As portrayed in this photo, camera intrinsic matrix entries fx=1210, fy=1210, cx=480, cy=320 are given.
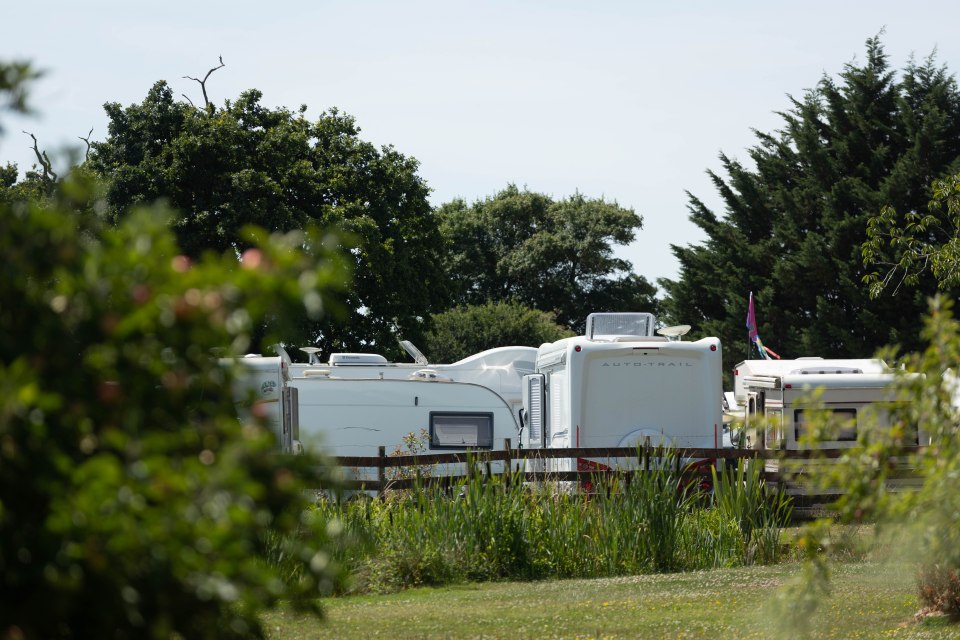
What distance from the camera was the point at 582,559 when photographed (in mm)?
11695

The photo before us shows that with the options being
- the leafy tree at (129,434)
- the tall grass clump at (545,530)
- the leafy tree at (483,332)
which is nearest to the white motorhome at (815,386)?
the tall grass clump at (545,530)

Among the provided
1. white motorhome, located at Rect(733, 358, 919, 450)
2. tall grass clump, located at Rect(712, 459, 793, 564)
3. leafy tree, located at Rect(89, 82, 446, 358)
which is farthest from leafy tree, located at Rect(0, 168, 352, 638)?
leafy tree, located at Rect(89, 82, 446, 358)

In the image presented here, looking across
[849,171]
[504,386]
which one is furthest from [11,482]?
[849,171]

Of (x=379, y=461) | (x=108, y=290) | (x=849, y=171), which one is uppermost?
(x=849, y=171)

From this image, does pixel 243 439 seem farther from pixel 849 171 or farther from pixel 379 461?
pixel 849 171

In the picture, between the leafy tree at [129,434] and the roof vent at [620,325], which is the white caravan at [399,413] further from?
the leafy tree at [129,434]

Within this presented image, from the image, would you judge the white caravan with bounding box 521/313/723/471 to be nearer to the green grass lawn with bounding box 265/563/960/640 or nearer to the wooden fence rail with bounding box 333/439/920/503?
the wooden fence rail with bounding box 333/439/920/503

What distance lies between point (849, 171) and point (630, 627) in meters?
30.4

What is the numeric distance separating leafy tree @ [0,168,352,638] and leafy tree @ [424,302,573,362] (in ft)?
159

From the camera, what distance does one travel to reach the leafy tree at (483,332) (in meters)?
51.4

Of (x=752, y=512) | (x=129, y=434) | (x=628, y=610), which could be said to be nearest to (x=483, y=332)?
(x=752, y=512)

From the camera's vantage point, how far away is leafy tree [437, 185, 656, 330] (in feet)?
193

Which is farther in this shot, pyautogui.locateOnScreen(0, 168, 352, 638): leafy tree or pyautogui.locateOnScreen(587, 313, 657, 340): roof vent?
pyautogui.locateOnScreen(587, 313, 657, 340): roof vent

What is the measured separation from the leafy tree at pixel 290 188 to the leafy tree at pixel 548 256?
21570 mm
